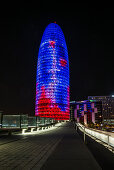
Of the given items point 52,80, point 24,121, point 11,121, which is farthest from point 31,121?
point 52,80

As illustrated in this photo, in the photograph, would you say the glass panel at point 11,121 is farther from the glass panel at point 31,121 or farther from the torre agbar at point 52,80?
the torre agbar at point 52,80

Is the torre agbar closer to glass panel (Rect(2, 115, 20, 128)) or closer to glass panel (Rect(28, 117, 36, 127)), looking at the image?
glass panel (Rect(28, 117, 36, 127))

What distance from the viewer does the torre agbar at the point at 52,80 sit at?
147500 millimetres

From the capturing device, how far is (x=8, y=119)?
80.1 ft

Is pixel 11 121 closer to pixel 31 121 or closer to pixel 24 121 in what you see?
pixel 24 121

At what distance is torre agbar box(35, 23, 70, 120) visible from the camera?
484ft

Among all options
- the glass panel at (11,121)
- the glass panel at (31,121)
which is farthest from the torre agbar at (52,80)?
the glass panel at (11,121)

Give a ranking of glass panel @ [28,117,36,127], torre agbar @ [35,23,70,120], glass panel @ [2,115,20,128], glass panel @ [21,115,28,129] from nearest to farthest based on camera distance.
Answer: glass panel @ [2,115,20,128], glass panel @ [21,115,28,129], glass panel @ [28,117,36,127], torre agbar @ [35,23,70,120]

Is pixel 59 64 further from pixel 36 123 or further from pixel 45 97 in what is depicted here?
pixel 36 123

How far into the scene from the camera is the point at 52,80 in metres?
153

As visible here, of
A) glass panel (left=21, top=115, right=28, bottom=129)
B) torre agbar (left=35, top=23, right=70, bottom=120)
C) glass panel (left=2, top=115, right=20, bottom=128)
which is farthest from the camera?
torre agbar (left=35, top=23, right=70, bottom=120)

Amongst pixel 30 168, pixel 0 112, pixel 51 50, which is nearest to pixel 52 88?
pixel 51 50

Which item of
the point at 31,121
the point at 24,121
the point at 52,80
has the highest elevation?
the point at 52,80

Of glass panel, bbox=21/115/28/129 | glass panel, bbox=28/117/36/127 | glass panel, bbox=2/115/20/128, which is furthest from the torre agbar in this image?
glass panel, bbox=2/115/20/128
